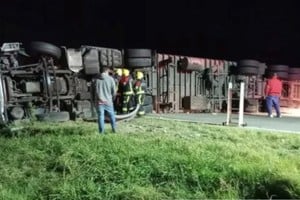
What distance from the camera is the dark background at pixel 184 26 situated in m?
24.8

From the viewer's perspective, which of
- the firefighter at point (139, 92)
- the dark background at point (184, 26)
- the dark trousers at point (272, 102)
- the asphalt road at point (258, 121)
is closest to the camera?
the asphalt road at point (258, 121)

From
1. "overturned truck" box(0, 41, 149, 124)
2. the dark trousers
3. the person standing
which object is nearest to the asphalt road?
the dark trousers

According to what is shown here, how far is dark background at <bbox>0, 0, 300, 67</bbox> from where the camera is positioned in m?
24.8

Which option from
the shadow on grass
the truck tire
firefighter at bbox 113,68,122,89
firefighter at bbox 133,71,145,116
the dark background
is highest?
the dark background

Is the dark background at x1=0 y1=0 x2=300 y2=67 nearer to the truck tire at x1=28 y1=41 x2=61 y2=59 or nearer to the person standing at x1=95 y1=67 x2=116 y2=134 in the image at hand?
the truck tire at x1=28 y1=41 x2=61 y2=59

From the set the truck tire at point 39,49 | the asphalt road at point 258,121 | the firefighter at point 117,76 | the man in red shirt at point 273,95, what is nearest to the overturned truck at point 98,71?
the truck tire at point 39,49

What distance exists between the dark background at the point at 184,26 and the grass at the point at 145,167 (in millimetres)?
14778

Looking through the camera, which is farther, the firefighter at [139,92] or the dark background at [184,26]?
A: the dark background at [184,26]

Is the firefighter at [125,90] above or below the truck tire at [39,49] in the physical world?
below

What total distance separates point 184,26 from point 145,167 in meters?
20.6

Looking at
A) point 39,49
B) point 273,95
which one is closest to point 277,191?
point 39,49

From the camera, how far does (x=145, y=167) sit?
299 inches

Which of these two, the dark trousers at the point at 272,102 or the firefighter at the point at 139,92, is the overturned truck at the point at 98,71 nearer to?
the firefighter at the point at 139,92

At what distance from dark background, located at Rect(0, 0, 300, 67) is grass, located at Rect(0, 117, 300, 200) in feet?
48.5
